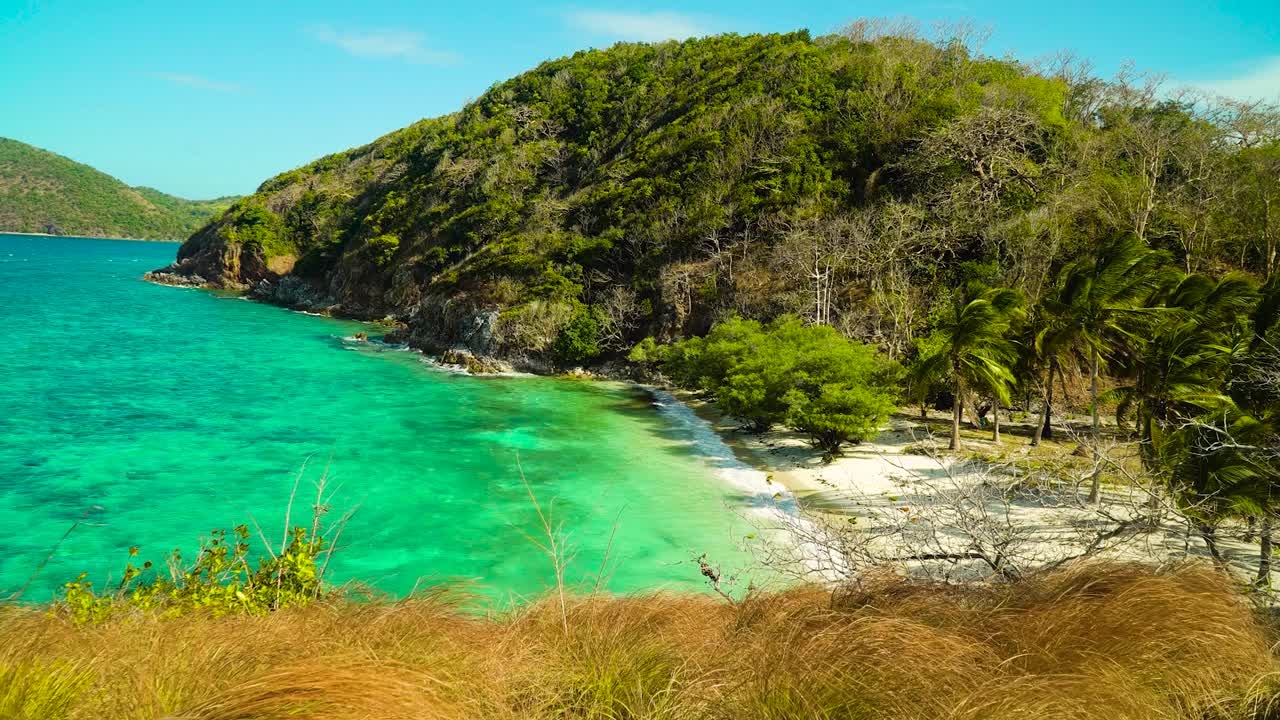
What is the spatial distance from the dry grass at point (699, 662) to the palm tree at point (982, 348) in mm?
15962

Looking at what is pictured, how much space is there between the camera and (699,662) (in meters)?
4.57

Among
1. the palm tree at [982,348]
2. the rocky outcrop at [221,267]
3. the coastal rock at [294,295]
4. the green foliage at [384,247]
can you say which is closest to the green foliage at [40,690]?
the palm tree at [982,348]

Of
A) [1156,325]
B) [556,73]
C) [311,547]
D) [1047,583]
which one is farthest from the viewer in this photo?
[556,73]

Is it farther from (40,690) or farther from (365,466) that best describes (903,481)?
(365,466)

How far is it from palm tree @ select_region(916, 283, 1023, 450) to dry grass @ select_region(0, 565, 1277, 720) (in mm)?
15962

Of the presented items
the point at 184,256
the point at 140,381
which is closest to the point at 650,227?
the point at 140,381

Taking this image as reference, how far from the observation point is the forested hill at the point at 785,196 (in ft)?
107

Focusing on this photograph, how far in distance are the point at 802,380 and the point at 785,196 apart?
2127 cm

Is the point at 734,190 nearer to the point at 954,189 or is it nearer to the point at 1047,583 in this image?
the point at 954,189

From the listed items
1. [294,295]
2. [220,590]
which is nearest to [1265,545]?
[220,590]

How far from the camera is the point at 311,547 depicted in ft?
23.0

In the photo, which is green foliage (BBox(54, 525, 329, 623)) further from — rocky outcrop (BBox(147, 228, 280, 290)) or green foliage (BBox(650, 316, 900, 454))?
rocky outcrop (BBox(147, 228, 280, 290))

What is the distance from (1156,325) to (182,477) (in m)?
26.8

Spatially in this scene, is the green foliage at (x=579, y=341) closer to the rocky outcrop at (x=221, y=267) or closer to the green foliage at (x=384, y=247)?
the green foliage at (x=384, y=247)
